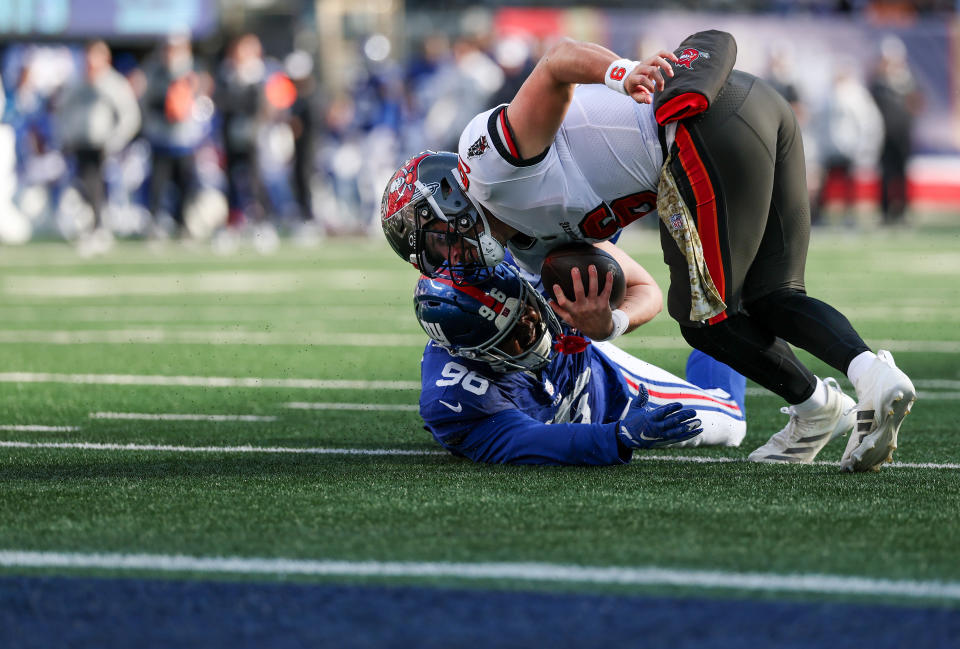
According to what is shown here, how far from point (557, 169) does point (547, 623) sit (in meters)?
1.63

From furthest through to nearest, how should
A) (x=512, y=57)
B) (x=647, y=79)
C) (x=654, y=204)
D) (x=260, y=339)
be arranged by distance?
(x=512, y=57)
(x=260, y=339)
(x=654, y=204)
(x=647, y=79)

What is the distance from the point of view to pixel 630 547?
292 centimetres

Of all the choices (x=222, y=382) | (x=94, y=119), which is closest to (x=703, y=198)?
(x=222, y=382)

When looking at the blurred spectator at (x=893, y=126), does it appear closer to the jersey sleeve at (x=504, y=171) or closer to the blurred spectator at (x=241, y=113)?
the blurred spectator at (x=241, y=113)

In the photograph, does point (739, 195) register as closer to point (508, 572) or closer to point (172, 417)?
point (508, 572)

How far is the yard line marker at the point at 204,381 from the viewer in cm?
611

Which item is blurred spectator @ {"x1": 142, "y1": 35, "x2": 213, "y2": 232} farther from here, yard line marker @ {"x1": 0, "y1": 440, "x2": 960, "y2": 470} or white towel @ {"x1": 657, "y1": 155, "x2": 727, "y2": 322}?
white towel @ {"x1": 657, "y1": 155, "x2": 727, "y2": 322}

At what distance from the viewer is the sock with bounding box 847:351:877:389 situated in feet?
12.4

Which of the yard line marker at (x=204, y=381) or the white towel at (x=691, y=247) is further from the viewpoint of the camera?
the yard line marker at (x=204, y=381)

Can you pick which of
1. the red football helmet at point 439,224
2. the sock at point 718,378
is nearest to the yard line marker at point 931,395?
the sock at point 718,378

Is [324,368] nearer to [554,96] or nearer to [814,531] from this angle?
[554,96]

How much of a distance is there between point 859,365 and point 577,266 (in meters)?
0.76

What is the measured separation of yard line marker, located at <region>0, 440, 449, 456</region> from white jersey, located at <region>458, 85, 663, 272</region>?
35.0 inches

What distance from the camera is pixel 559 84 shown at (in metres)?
3.64
